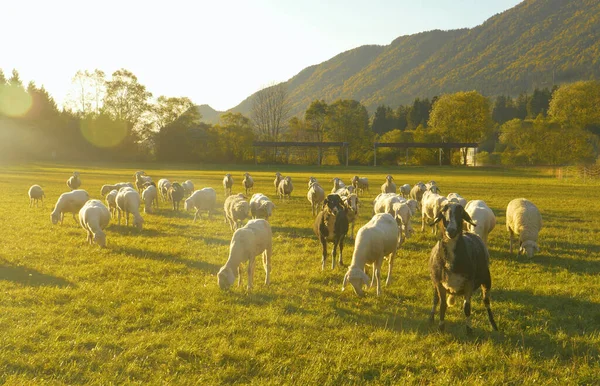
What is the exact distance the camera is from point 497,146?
86.2 m

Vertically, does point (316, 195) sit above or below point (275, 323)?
above

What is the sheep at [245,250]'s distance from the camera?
25.5 ft

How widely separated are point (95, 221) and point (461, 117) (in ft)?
271

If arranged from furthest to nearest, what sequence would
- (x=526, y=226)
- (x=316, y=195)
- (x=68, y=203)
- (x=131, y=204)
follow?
1. (x=316, y=195)
2. (x=131, y=204)
3. (x=68, y=203)
4. (x=526, y=226)

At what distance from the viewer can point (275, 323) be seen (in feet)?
21.6

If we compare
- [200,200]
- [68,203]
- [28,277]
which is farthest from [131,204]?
[28,277]

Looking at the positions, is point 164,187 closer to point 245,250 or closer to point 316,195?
point 316,195

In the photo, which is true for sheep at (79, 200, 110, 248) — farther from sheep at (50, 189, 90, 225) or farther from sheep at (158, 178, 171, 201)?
sheep at (158, 178, 171, 201)

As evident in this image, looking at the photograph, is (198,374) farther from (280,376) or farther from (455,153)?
(455,153)

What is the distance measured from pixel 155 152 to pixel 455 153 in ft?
202

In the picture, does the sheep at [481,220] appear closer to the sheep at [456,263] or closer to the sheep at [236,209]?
the sheep at [456,263]

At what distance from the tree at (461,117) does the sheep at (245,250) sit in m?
80.1

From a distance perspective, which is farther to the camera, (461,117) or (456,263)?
(461,117)

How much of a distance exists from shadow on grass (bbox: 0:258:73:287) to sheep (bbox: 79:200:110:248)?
2.27m
